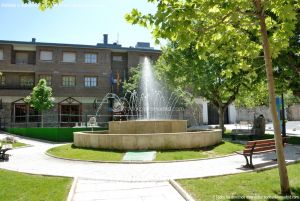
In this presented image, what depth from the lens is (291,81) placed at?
17.7m

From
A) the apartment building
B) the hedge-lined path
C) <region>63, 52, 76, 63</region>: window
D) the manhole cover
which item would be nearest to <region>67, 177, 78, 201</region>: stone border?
the hedge-lined path

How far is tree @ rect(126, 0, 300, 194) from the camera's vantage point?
21.0ft

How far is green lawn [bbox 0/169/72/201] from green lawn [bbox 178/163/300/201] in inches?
126

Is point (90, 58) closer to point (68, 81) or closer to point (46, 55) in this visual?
point (68, 81)

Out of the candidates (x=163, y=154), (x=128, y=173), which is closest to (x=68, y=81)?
(x=163, y=154)

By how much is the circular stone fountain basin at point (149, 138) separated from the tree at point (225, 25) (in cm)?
716

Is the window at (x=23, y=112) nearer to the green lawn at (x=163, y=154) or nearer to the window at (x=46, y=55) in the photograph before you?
the window at (x=46, y=55)

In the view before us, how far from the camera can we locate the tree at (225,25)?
6406mm

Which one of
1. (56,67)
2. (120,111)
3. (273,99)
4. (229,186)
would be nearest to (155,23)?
(273,99)

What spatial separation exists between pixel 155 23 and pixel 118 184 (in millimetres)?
4790

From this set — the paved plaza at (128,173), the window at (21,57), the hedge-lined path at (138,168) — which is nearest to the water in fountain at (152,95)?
the window at (21,57)

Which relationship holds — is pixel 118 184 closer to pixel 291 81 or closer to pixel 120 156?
pixel 120 156

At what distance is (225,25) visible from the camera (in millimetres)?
7555

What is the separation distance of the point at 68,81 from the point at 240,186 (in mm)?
35342
